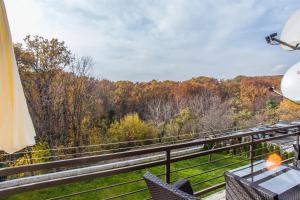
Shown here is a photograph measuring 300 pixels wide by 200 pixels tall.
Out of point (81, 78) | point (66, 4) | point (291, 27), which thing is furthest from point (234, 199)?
point (81, 78)

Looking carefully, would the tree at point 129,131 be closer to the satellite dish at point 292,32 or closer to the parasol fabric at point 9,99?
the satellite dish at point 292,32

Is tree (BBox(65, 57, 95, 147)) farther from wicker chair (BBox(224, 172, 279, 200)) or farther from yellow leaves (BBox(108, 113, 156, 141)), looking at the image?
wicker chair (BBox(224, 172, 279, 200))

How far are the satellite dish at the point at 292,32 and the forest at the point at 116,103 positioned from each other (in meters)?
3.93

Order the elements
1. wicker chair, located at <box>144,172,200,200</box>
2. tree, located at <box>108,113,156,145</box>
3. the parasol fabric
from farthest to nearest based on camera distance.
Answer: tree, located at <box>108,113,156,145</box> < the parasol fabric < wicker chair, located at <box>144,172,200,200</box>

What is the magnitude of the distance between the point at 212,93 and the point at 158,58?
8031 millimetres

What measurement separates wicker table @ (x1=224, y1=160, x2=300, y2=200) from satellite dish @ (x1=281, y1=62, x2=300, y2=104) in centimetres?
119

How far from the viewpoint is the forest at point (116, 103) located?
1516 cm

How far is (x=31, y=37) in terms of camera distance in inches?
594

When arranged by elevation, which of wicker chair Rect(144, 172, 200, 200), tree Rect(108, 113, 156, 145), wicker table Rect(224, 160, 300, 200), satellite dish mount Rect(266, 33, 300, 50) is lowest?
tree Rect(108, 113, 156, 145)

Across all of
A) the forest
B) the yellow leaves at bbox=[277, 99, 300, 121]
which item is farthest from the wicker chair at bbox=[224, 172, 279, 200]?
the yellow leaves at bbox=[277, 99, 300, 121]

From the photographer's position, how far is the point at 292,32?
11.9ft

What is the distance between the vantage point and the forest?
15.2 m


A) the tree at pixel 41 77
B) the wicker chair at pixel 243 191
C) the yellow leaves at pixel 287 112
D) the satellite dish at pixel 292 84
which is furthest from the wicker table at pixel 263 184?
the yellow leaves at pixel 287 112

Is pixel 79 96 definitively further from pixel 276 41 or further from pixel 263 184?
pixel 263 184
